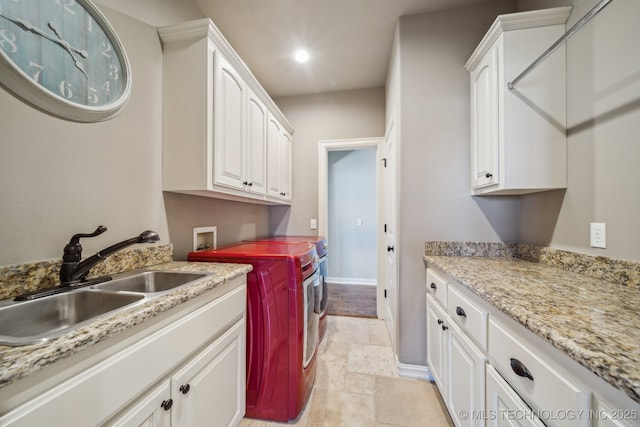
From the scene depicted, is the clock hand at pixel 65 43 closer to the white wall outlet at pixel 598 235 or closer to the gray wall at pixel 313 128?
the gray wall at pixel 313 128

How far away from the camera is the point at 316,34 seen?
6.15 feet

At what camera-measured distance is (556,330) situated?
1.82ft

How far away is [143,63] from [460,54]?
2.06 meters

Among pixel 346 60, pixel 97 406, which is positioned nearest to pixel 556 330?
pixel 97 406

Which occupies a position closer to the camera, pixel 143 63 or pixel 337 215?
pixel 143 63

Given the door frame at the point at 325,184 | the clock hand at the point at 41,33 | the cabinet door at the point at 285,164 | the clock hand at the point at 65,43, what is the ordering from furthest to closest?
1. the door frame at the point at 325,184
2. the cabinet door at the point at 285,164
3. the clock hand at the point at 65,43
4. the clock hand at the point at 41,33

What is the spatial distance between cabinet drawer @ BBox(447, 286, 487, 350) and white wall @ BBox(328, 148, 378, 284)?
8.82 ft

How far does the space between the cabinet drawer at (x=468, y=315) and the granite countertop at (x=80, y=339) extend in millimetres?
1109

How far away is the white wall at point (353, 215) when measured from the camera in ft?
12.8

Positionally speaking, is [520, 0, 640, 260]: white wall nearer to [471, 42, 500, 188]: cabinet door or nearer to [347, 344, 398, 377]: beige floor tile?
[471, 42, 500, 188]: cabinet door

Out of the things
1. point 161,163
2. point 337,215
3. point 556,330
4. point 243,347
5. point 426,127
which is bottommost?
point 243,347

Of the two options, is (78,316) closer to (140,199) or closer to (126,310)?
(126,310)

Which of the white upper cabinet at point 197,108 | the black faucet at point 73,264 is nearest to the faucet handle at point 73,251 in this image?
the black faucet at point 73,264

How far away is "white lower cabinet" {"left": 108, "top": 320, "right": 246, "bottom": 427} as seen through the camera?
2.22 feet
